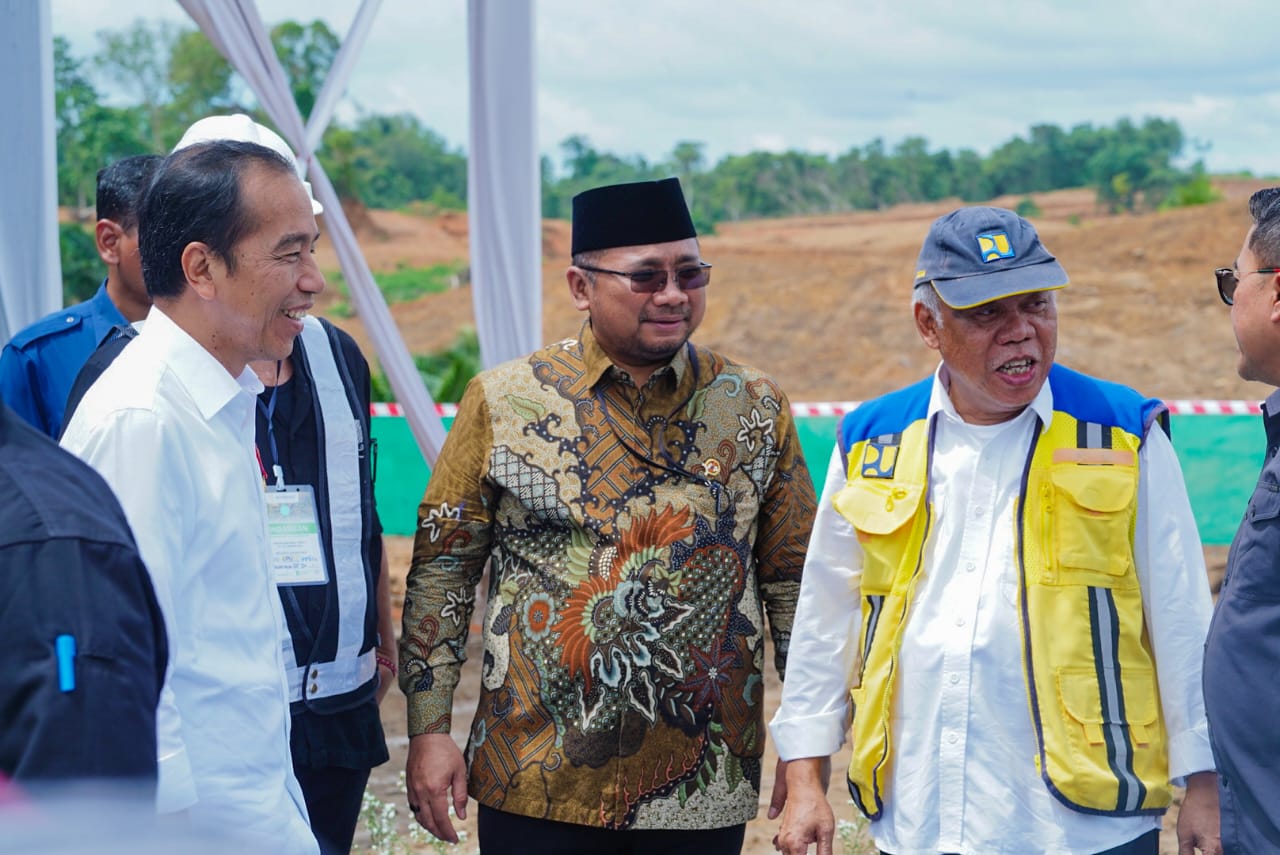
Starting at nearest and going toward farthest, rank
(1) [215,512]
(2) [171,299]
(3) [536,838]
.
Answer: (1) [215,512] < (2) [171,299] < (3) [536,838]

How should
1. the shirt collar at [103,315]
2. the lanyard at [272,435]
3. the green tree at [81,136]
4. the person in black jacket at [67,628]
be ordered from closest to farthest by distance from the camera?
the person in black jacket at [67,628] < the lanyard at [272,435] < the shirt collar at [103,315] < the green tree at [81,136]

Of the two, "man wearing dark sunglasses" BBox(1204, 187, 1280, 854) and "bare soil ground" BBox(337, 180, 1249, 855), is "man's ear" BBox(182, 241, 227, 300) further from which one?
"bare soil ground" BBox(337, 180, 1249, 855)

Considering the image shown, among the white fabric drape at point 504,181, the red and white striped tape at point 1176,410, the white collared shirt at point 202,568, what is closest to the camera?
the white collared shirt at point 202,568

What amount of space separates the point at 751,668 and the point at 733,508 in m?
0.34

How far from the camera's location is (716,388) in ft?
9.95

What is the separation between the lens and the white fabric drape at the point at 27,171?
177 inches

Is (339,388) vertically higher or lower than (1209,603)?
higher

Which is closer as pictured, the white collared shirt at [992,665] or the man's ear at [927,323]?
the white collared shirt at [992,665]

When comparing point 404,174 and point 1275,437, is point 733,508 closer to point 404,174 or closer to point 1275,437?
point 1275,437

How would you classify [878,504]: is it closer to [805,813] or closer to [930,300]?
[930,300]

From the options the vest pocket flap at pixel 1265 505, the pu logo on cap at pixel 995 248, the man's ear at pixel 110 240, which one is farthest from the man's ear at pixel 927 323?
the man's ear at pixel 110 240

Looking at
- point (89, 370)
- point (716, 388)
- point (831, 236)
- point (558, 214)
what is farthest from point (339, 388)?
point (558, 214)

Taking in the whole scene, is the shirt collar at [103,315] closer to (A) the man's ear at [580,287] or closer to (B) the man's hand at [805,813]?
(A) the man's ear at [580,287]

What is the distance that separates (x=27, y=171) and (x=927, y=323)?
10.8 feet
